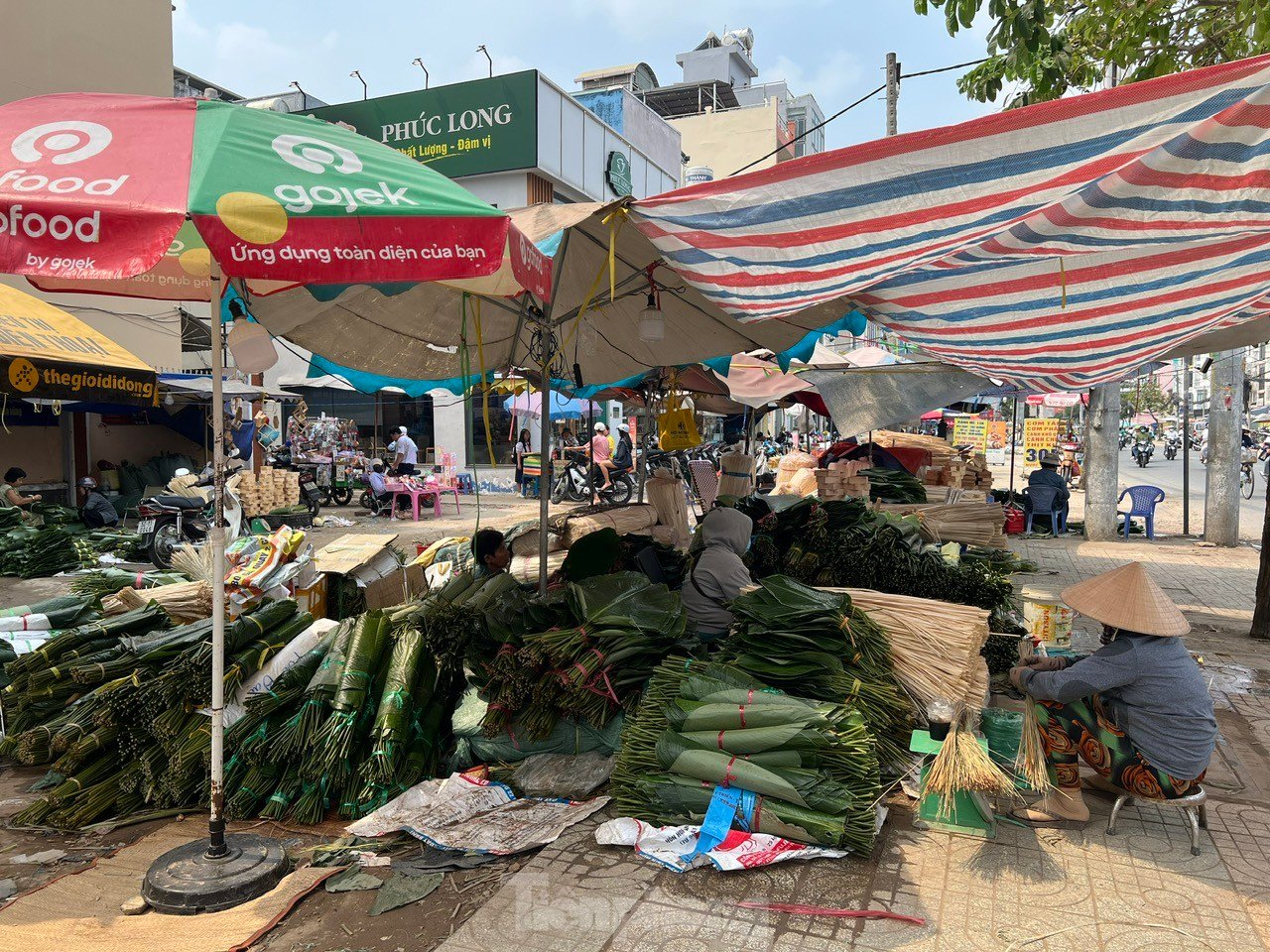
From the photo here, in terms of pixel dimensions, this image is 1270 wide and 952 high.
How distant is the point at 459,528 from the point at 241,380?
4.98 metres

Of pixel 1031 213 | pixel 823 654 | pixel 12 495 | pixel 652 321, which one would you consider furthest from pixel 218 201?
pixel 12 495

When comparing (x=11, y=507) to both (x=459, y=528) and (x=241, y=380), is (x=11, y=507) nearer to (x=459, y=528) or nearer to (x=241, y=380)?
(x=241, y=380)

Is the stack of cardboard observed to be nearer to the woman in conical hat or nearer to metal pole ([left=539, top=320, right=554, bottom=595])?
metal pole ([left=539, top=320, right=554, bottom=595])

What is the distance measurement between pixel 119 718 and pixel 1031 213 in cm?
462

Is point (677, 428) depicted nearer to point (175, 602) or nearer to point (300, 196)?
point (175, 602)

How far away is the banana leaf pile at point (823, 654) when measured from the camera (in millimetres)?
3736

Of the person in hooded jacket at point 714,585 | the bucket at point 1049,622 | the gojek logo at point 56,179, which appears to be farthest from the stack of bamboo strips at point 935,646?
the gojek logo at point 56,179

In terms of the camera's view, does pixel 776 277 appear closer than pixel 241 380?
Yes

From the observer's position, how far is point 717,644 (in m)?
4.62

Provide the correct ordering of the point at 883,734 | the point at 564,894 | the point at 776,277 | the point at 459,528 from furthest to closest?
the point at 459,528
the point at 883,734
the point at 776,277
the point at 564,894

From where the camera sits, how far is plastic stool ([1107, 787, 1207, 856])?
132 inches

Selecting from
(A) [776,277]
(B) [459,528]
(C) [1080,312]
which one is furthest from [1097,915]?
(B) [459,528]

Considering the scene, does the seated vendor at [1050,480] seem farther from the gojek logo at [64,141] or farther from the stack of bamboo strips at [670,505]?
the gojek logo at [64,141]

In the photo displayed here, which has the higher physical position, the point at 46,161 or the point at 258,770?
the point at 46,161
